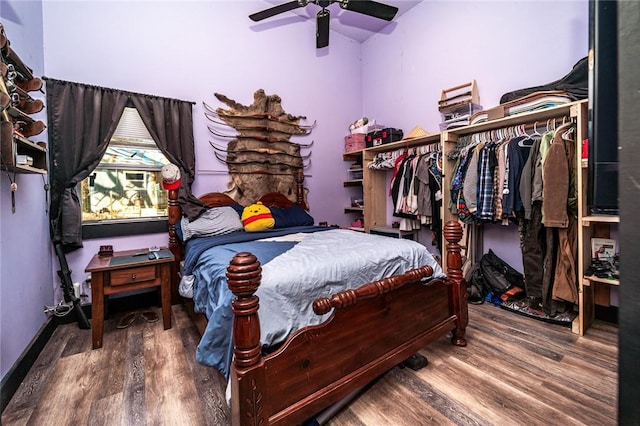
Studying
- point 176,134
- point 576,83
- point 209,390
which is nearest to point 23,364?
point 209,390

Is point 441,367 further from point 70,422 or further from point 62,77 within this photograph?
point 62,77

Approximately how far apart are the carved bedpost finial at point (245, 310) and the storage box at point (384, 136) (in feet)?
9.85

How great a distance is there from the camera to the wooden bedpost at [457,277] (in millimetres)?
1895

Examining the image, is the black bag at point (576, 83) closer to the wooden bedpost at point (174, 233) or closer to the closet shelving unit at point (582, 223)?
the closet shelving unit at point (582, 223)

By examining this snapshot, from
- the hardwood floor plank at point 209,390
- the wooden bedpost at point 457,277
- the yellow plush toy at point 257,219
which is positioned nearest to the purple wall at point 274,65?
the yellow plush toy at point 257,219

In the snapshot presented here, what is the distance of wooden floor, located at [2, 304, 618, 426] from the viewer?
1.37 meters

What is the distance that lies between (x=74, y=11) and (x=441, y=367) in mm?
3967

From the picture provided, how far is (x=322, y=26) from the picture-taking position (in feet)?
9.42

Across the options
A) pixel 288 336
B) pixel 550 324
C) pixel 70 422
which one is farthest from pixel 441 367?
pixel 70 422

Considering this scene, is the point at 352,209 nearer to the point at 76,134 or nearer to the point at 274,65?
the point at 274,65

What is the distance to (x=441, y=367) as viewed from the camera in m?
1.75

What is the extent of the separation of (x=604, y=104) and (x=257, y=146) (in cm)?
326

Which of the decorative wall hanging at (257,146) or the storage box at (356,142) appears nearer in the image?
the decorative wall hanging at (257,146)

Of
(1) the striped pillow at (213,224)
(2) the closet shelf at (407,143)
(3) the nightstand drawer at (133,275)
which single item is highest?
(2) the closet shelf at (407,143)
